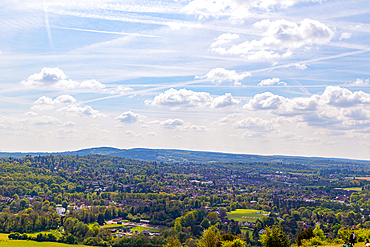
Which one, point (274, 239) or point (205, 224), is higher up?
point (274, 239)

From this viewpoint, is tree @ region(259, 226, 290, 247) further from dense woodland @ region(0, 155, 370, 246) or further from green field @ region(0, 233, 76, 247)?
green field @ region(0, 233, 76, 247)

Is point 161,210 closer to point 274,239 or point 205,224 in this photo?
point 205,224

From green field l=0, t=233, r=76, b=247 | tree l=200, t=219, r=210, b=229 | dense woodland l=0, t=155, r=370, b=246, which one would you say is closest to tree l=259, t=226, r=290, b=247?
dense woodland l=0, t=155, r=370, b=246

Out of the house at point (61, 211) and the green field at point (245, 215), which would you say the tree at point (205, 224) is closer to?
the green field at point (245, 215)

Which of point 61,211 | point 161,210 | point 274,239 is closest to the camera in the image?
point 274,239

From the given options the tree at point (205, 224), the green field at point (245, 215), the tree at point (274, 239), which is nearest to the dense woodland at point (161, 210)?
the tree at point (205, 224)

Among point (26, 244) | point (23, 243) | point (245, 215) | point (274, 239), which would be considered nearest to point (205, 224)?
point (245, 215)

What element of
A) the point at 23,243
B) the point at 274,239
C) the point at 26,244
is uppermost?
the point at 274,239

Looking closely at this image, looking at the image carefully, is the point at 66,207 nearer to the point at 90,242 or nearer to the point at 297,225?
the point at 90,242

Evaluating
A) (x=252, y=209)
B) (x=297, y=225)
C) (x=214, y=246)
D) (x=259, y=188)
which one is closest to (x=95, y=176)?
(x=259, y=188)
